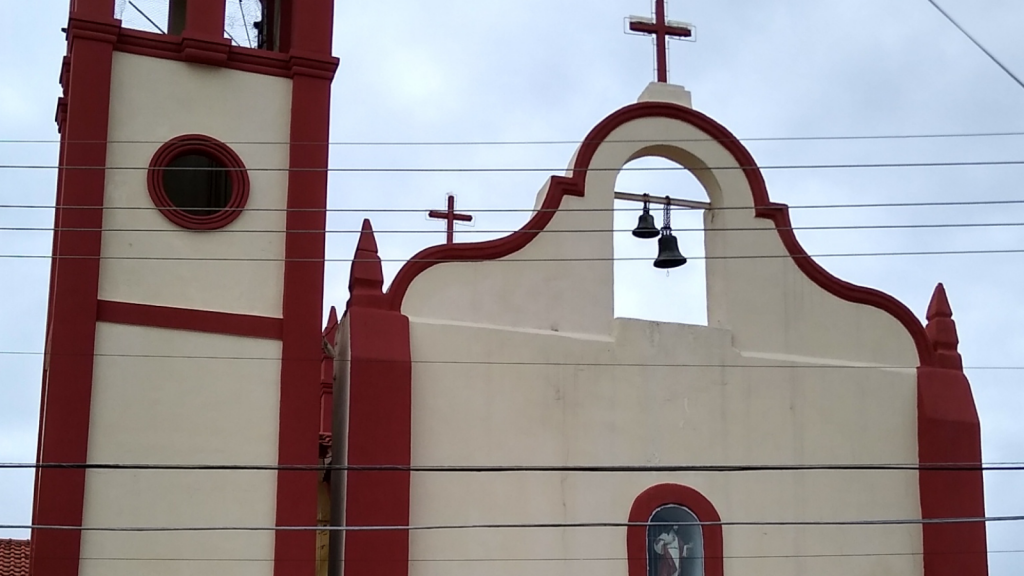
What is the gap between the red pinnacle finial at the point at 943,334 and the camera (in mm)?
18375

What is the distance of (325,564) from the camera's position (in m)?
18.4

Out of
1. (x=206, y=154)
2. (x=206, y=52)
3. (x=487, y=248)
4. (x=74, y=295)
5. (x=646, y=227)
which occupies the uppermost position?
(x=206, y=52)

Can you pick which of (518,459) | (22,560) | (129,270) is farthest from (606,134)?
(22,560)

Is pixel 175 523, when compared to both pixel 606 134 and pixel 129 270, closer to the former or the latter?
pixel 129 270

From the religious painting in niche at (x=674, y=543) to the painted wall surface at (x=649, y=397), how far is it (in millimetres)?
310

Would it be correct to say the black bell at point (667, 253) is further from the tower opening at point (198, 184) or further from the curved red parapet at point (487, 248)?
the tower opening at point (198, 184)

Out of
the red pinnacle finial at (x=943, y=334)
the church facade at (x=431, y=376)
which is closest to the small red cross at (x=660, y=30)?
the church facade at (x=431, y=376)

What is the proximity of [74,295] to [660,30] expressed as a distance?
24.0 ft

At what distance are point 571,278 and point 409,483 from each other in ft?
9.55

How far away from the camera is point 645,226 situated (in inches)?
703

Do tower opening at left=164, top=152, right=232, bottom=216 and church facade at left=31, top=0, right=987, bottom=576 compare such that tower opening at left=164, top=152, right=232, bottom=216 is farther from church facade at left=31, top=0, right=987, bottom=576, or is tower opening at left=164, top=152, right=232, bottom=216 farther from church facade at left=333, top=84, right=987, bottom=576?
church facade at left=333, top=84, right=987, bottom=576

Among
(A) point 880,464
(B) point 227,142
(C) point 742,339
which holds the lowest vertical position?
(A) point 880,464

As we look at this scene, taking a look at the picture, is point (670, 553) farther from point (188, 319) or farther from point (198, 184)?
point (198, 184)

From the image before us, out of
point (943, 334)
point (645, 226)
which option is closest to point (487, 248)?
point (645, 226)
